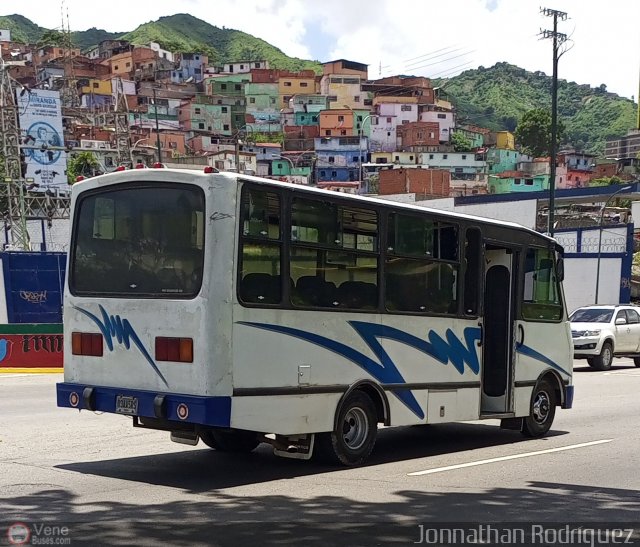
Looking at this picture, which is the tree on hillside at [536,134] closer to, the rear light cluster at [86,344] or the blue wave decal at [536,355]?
the blue wave decal at [536,355]

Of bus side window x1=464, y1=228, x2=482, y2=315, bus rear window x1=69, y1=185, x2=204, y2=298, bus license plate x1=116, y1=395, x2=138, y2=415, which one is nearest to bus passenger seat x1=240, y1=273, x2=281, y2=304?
bus rear window x1=69, y1=185, x2=204, y2=298

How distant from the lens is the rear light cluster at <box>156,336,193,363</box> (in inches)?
340

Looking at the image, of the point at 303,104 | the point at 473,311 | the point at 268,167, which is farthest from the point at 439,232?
the point at 303,104

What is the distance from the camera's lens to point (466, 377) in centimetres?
1157

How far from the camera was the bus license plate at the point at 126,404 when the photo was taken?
29.3 feet

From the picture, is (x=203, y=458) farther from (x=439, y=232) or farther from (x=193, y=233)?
(x=439, y=232)

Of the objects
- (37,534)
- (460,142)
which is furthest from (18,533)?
(460,142)

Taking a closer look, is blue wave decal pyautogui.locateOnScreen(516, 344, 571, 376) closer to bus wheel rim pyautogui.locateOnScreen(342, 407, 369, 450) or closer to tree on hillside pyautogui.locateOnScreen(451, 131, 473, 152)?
bus wheel rim pyautogui.locateOnScreen(342, 407, 369, 450)

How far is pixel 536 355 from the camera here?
12.8 metres

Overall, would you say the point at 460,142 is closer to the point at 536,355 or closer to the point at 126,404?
the point at 536,355

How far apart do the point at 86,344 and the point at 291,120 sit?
138 meters

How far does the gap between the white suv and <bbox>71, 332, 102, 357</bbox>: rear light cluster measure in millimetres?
19424

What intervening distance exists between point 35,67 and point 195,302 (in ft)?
473

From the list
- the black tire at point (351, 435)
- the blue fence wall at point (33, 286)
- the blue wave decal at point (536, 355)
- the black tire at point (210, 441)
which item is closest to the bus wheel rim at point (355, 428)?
the black tire at point (351, 435)
